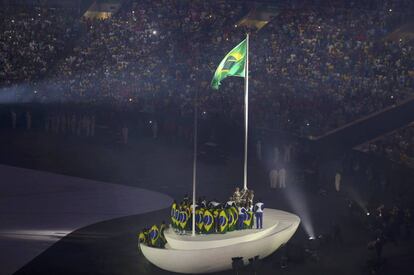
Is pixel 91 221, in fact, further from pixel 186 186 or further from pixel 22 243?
pixel 186 186

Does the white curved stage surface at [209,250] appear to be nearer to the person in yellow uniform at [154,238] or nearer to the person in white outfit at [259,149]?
the person in yellow uniform at [154,238]

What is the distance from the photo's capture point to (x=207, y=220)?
24953 millimetres

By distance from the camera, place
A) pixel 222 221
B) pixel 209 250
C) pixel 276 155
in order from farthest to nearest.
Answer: pixel 276 155, pixel 222 221, pixel 209 250

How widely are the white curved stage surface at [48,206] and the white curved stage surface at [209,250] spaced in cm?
445

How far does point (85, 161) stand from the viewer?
134 feet

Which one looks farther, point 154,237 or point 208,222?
point 208,222

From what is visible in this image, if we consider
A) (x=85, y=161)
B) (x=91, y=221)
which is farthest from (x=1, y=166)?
(x=91, y=221)

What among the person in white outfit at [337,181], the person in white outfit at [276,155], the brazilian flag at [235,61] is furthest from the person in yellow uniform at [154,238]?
the person in white outfit at [276,155]

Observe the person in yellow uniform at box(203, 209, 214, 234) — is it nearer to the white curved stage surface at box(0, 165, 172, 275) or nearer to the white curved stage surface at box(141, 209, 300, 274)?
the white curved stage surface at box(141, 209, 300, 274)

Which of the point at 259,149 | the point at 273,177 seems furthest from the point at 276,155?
the point at 273,177

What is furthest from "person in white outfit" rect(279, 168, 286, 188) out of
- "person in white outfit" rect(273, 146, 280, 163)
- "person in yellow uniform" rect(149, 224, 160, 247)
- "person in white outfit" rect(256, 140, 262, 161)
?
"person in yellow uniform" rect(149, 224, 160, 247)

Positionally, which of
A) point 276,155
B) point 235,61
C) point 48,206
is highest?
point 235,61

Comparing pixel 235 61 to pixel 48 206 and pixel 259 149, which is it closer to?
pixel 48 206

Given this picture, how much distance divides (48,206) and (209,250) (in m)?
10.9
